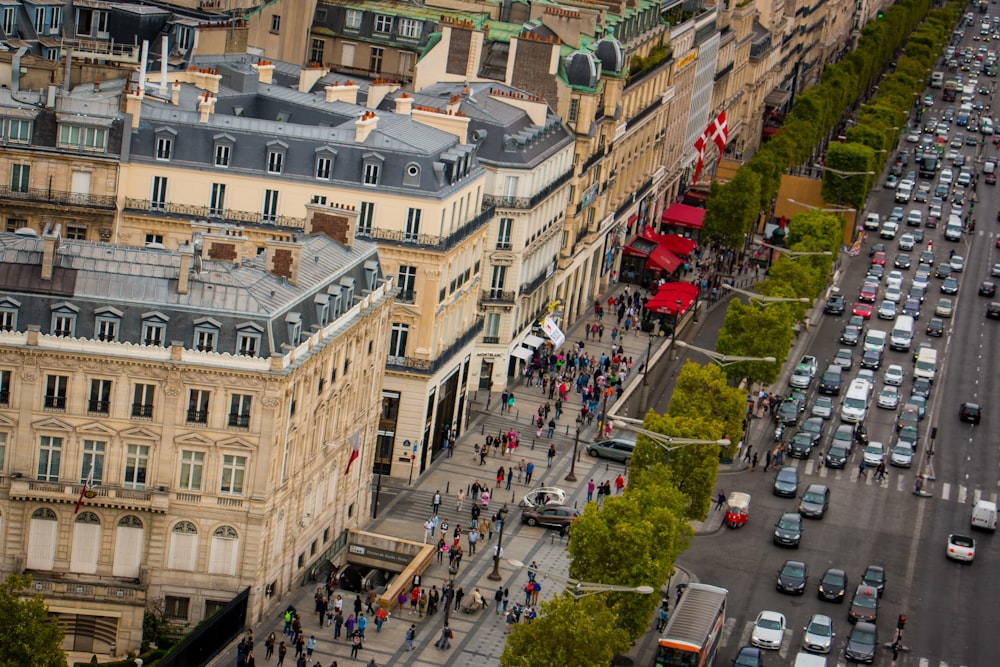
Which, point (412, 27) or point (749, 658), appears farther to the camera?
point (412, 27)

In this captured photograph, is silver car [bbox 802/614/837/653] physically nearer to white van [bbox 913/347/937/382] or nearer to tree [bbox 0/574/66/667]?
tree [bbox 0/574/66/667]

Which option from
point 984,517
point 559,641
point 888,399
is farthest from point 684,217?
point 559,641

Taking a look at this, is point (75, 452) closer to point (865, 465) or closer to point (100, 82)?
point (100, 82)

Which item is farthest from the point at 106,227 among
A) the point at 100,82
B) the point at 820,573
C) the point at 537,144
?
the point at 820,573

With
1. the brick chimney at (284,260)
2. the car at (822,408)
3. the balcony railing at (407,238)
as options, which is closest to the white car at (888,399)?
the car at (822,408)

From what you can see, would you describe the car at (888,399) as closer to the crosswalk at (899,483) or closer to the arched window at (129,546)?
the crosswalk at (899,483)

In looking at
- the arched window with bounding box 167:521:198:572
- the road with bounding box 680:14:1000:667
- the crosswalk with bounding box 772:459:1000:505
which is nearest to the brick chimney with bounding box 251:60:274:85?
the road with bounding box 680:14:1000:667

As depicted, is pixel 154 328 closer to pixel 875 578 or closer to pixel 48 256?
pixel 48 256
